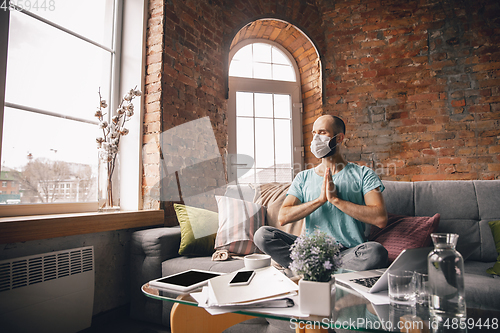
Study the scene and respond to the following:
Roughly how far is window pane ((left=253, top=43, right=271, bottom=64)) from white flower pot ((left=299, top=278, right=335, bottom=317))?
119 inches

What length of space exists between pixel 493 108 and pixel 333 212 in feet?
7.38

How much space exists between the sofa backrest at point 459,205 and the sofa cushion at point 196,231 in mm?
1146

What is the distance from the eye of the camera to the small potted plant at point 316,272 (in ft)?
2.53

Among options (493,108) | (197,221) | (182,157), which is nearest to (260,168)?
(182,157)

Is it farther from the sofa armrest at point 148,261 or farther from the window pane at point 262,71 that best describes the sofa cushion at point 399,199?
the window pane at point 262,71

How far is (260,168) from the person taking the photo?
3312 mm

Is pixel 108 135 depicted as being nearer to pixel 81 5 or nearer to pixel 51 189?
pixel 51 189

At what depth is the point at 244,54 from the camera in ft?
11.1

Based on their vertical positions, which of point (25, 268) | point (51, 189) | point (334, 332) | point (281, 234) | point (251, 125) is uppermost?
point (251, 125)

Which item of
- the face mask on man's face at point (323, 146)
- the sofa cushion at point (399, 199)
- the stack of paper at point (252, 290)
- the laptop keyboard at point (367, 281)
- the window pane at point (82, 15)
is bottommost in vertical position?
the laptop keyboard at point (367, 281)

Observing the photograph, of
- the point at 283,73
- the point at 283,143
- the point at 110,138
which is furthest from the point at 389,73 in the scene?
the point at 110,138

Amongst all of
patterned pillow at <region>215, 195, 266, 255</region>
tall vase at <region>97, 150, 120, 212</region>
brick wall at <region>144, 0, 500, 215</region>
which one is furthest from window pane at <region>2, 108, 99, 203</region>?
patterned pillow at <region>215, 195, 266, 255</region>

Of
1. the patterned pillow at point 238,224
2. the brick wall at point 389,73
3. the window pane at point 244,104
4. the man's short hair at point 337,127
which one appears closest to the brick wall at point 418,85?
the brick wall at point 389,73

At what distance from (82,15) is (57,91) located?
0.63m
